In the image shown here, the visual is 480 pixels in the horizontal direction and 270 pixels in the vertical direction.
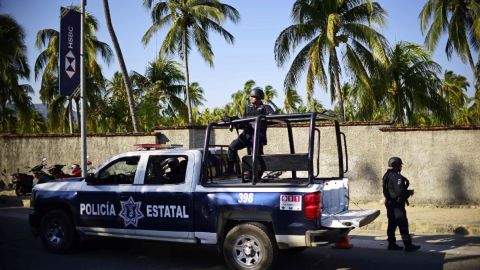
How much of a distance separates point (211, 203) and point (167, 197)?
0.76 metres

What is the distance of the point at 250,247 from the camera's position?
6.20m

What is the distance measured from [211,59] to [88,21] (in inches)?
358

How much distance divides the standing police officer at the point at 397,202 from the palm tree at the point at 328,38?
1205cm

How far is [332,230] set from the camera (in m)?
5.99

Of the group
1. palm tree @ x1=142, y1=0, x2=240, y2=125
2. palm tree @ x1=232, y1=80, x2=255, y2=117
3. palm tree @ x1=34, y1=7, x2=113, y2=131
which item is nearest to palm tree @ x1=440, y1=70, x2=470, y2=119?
palm tree @ x1=232, y1=80, x2=255, y2=117

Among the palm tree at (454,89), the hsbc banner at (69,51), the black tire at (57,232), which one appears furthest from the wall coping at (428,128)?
the palm tree at (454,89)

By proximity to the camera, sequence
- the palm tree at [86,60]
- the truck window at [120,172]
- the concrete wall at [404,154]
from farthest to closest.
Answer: the palm tree at [86,60] → the concrete wall at [404,154] → the truck window at [120,172]

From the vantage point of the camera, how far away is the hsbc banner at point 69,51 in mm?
12664

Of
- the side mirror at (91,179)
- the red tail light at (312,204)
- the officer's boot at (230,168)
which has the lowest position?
the red tail light at (312,204)

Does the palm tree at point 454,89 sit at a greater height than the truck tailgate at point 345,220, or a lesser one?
greater

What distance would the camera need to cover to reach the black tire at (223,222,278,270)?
19.8 ft

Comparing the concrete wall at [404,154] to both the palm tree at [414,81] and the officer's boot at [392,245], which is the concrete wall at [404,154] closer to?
the officer's boot at [392,245]

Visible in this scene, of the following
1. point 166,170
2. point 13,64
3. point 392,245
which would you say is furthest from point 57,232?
point 13,64

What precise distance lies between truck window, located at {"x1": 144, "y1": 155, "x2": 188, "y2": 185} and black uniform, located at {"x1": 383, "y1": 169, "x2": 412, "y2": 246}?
3651 millimetres
